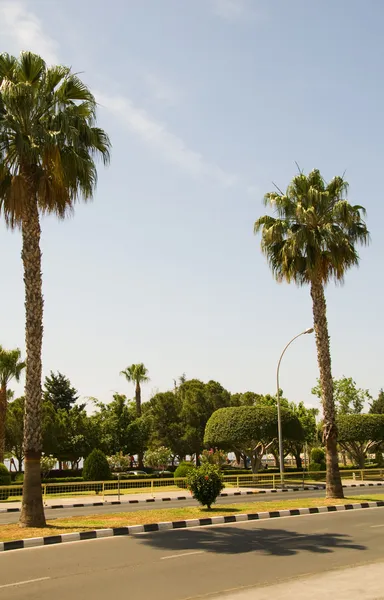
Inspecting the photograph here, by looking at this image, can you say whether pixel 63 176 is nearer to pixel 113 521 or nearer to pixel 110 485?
pixel 113 521

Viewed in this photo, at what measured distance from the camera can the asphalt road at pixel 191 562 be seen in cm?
868

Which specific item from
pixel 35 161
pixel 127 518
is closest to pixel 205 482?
pixel 127 518

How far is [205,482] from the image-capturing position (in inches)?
785

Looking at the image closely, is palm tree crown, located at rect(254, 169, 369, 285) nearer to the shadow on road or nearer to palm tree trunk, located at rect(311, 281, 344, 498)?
palm tree trunk, located at rect(311, 281, 344, 498)

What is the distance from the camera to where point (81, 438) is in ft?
185

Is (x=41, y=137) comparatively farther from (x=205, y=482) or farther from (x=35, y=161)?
(x=205, y=482)

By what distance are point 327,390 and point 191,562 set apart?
14.4m

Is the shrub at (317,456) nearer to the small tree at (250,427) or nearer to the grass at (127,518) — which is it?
the small tree at (250,427)

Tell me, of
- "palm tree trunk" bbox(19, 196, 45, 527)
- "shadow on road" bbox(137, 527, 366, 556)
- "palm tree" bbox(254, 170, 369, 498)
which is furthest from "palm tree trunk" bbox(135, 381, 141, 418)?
"shadow on road" bbox(137, 527, 366, 556)

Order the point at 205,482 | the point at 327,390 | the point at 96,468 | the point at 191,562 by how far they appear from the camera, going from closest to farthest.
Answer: the point at 191,562
the point at 205,482
the point at 327,390
the point at 96,468

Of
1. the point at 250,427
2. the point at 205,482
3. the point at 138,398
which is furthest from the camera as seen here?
the point at 138,398

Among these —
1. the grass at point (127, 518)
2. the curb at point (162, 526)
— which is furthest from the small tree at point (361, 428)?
the curb at point (162, 526)

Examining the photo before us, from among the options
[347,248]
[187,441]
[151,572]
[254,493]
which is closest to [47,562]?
[151,572]

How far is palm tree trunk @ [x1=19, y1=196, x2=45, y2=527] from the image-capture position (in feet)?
52.5
